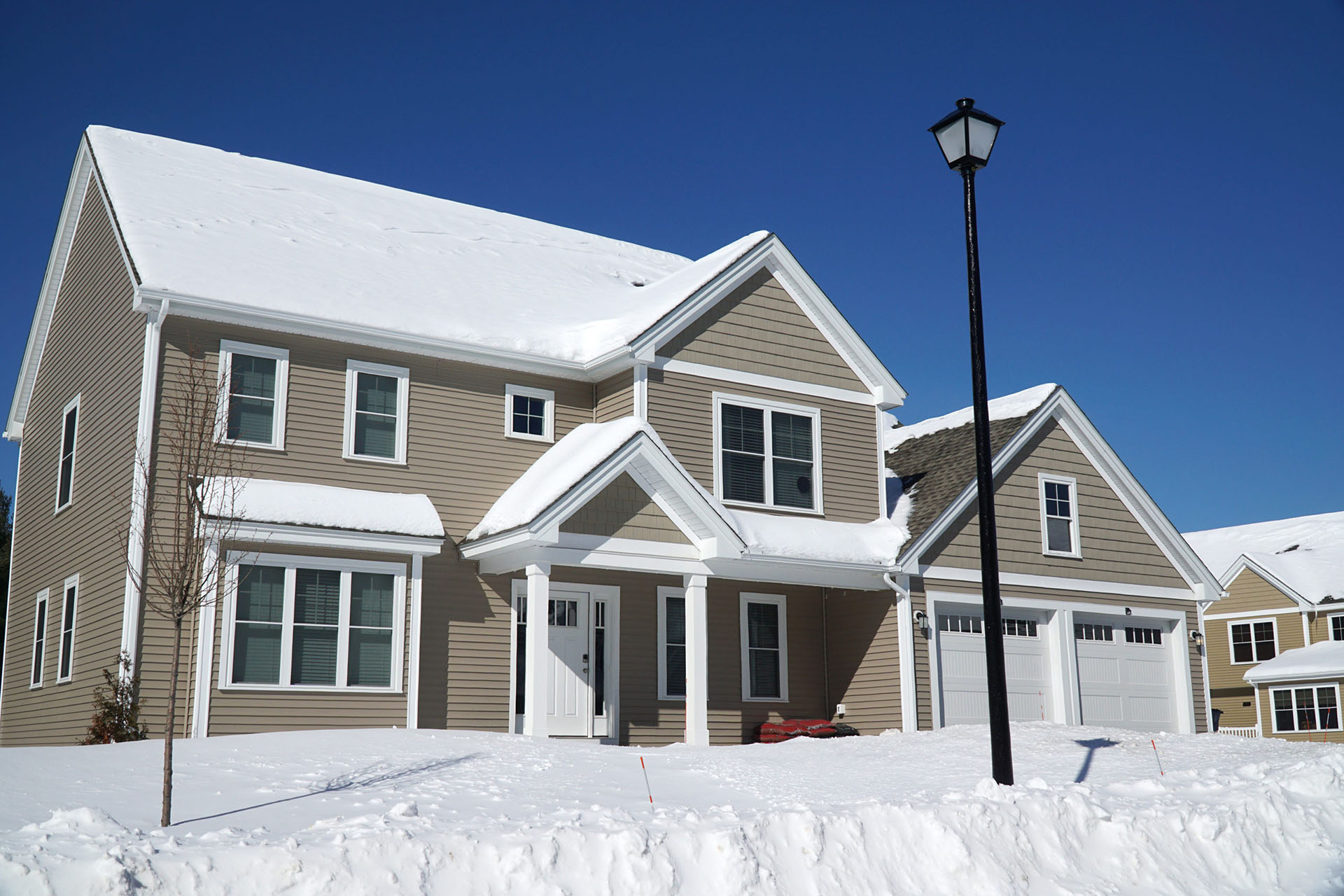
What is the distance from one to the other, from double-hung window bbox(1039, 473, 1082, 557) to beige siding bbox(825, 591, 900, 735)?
3.69 meters

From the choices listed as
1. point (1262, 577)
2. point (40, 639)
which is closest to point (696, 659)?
point (40, 639)

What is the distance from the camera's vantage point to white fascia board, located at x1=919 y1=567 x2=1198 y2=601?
20.0 m

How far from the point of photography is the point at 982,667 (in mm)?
20484

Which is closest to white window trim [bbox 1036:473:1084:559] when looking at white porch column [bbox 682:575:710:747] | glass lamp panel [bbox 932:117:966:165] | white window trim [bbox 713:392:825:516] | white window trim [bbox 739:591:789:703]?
white window trim [bbox 713:392:825:516]

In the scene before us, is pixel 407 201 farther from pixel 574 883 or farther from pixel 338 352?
pixel 574 883

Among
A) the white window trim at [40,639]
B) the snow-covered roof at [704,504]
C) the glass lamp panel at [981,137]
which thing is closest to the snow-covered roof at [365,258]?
the snow-covered roof at [704,504]

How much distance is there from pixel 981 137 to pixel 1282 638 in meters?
31.3

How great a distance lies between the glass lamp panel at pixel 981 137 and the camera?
1125 cm

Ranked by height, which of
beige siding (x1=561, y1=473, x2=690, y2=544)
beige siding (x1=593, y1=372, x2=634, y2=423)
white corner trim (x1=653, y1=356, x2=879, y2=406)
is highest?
white corner trim (x1=653, y1=356, x2=879, y2=406)

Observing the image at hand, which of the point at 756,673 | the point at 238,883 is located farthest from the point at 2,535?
the point at 238,883

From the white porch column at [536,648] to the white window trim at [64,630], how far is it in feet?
21.5

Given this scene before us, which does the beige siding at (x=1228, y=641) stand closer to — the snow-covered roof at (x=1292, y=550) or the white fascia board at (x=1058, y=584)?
the snow-covered roof at (x=1292, y=550)

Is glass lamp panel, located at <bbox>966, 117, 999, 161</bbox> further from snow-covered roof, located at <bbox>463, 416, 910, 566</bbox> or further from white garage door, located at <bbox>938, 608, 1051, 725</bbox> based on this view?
white garage door, located at <bbox>938, 608, 1051, 725</bbox>

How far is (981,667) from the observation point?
66.9 ft
